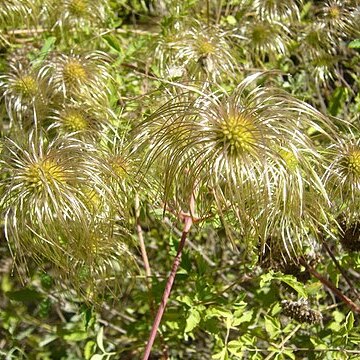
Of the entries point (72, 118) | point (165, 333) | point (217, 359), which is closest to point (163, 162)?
point (72, 118)

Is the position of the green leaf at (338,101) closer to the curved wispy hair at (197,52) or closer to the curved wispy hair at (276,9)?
the curved wispy hair at (276,9)

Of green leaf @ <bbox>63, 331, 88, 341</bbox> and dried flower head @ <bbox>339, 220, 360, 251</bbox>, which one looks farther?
green leaf @ <bbox>63, 331, 88, 341</bbox>

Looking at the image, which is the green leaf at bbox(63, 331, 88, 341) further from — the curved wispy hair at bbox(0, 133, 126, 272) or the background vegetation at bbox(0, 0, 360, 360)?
the curved wispy hair at bbox(0, 133, 126, 272)

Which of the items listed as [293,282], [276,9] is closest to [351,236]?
[293,282]

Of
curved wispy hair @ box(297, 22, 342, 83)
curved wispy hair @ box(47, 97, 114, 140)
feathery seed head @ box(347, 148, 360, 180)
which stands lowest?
curved wispy hair @ box(297, 22, 342, 83)

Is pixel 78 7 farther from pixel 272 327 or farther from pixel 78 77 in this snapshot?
pixel 272 327

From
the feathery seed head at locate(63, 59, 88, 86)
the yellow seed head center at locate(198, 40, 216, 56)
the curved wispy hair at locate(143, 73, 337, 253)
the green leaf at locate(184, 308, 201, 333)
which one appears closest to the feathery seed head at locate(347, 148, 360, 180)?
the curved wispy hair at locate(143, 73, 337, 253)

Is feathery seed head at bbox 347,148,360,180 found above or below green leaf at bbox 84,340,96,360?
above
